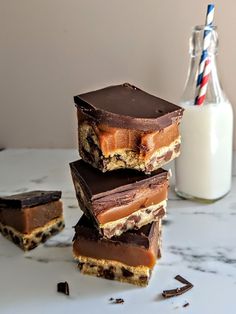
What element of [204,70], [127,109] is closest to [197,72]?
[204,70]

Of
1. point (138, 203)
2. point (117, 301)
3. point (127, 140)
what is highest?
point (127, 140)

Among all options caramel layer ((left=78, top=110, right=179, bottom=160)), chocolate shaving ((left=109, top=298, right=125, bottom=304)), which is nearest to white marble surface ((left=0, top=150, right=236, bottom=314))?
chocolate shaving ((left=109, top=298, right=125, bottom=304))

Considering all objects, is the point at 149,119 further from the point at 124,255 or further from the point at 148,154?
the point at 124,255

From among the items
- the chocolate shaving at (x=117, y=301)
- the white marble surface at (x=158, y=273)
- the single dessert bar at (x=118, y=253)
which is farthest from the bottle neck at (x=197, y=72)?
the chocolate shaving at (x=117, y=301)

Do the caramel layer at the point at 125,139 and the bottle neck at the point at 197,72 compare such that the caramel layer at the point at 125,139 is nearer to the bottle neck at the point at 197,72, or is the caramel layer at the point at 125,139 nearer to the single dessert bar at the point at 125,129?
the single dessert bar at the point at 125,129

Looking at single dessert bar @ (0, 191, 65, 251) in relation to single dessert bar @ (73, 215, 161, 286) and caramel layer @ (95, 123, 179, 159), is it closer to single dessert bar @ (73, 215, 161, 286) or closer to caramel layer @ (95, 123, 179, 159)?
single dessert bar @ (73, 215, 161, 286)

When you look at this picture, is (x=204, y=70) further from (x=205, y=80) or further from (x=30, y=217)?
(x=30, y=217)
